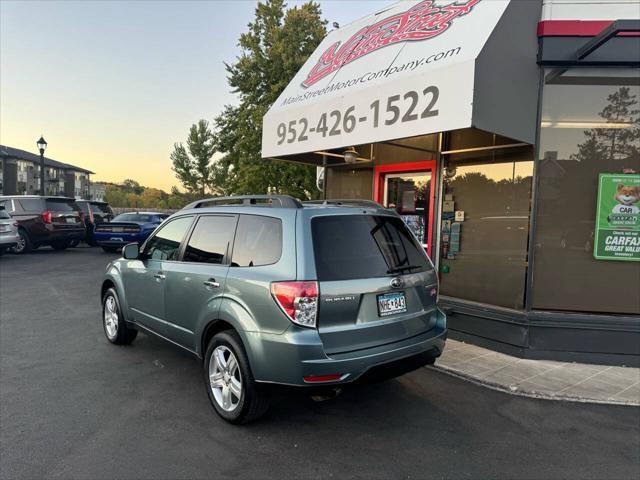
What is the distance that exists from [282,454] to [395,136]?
375cm

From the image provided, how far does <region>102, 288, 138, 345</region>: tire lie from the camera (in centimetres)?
529

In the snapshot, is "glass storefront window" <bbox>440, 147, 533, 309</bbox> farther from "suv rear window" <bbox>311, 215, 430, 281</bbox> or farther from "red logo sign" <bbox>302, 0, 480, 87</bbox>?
"suv rear window" <bbox>311, 215, 430, 281</bbox>

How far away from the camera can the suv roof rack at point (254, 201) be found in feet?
11.2

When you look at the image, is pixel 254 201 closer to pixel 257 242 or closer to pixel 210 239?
pixel 210 239

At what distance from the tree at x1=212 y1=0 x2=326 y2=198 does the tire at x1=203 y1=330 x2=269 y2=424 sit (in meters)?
17.5

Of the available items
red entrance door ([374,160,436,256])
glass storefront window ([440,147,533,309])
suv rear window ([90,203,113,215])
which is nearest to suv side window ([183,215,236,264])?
glass storefront window ([440,147,533,309])

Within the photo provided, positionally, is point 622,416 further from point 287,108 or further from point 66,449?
point 287,108

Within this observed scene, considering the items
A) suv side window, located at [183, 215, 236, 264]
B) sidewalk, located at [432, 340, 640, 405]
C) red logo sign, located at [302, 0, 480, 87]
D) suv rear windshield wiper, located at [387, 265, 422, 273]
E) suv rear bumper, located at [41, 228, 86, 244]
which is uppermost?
red logo sign, located at [302, 0, 480, 87]

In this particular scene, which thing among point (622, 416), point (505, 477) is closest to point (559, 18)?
point (622, 416)

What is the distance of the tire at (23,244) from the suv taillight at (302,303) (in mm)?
Result: 15343

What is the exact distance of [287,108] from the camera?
7.23 m

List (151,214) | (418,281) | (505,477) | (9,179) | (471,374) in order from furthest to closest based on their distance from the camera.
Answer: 1. (9,179)
2. (151,214)
3. (471,374)
4. (418,281)
5. (505,477)

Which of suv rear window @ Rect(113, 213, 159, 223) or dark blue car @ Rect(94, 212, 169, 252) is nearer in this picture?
dark blue car @ Rect(94, 212, 169, 252)

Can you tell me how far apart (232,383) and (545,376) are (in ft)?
11.1
